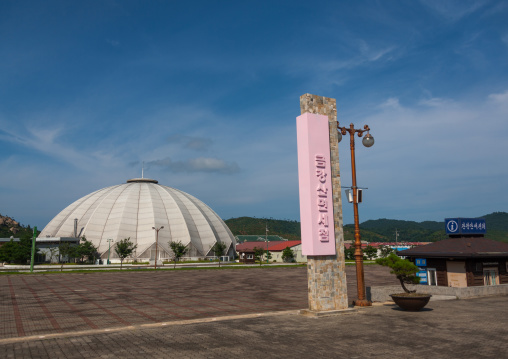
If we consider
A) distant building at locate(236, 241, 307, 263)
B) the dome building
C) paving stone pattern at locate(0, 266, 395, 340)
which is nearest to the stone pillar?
paving stone pattern at locate(0, 266, 395, 340)

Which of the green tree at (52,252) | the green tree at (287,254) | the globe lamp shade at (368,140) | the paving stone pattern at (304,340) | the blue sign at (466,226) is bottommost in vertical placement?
the green tree at (287,254)

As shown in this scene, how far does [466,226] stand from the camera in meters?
26.1

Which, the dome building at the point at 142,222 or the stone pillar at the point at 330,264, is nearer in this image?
the stone pillar at the point at 330,264

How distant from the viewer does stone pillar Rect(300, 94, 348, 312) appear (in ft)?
52.6

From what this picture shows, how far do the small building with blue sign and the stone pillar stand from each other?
1027 cm

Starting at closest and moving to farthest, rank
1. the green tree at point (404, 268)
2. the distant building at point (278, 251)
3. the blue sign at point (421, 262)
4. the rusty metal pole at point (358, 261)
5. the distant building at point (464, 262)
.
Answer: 1. the green tree at point (404, 268)
2. the rusty metal pole at point (358, 261)
3. the distant building at point (464, 262)
4. the blue sign at point (421, 262)
5. the distant building at point (278, 251)

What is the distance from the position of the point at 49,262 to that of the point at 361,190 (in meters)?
83.2

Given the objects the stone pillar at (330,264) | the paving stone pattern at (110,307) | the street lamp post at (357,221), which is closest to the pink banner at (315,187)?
the stone pillar at (330,264)

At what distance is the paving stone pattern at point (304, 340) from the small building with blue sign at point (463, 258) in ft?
25.5

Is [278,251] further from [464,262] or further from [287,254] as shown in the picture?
[464,262]

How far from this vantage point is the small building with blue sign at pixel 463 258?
22906 millimetres

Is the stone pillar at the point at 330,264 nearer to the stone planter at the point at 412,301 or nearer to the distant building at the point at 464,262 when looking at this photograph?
the stone planter at the point at 412,301

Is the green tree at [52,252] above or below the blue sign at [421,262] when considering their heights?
below

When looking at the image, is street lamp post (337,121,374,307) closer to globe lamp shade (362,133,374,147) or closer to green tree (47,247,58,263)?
globe lamp shade (362,133,374,147)
